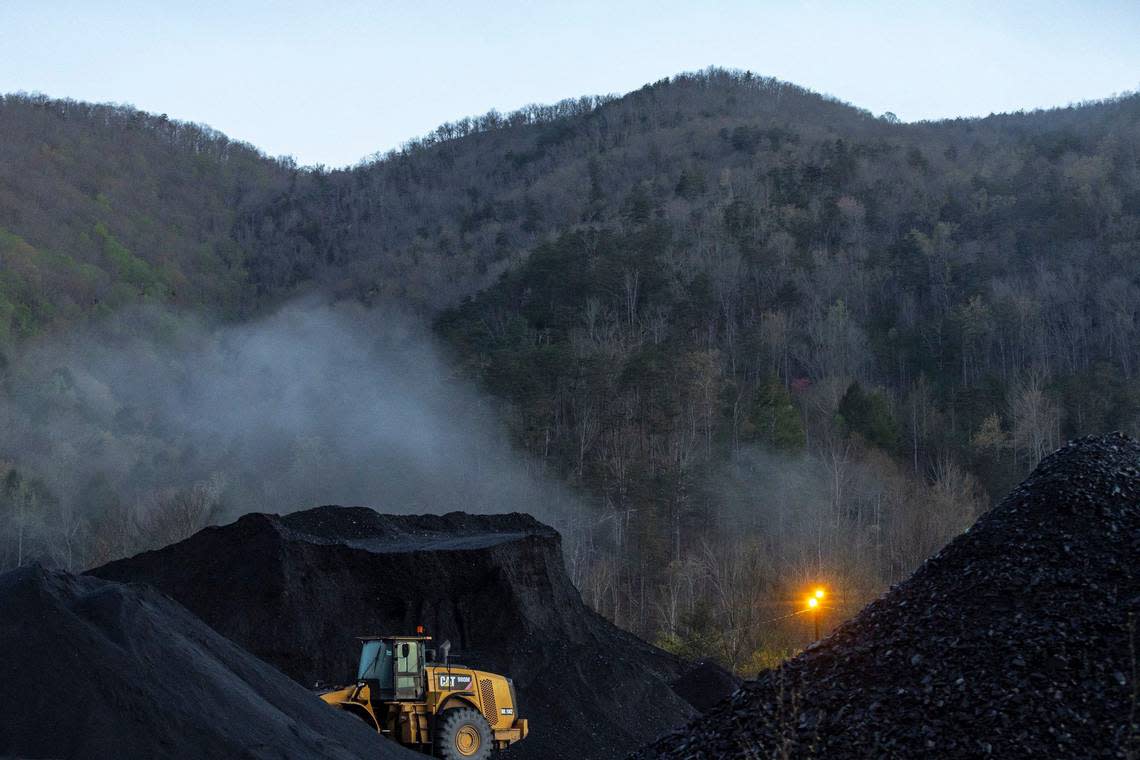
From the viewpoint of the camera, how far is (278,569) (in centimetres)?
2675

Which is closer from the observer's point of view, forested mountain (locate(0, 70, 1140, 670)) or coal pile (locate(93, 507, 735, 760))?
coal pile (locate(93, 507, 735, 760))

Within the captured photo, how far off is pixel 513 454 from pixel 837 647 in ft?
186

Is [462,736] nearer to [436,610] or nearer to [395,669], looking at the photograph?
[395,669]

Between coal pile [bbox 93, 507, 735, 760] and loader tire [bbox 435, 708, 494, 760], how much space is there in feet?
13.9

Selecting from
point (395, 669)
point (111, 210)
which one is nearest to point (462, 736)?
point (395, 669)

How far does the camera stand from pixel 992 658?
1199 cm

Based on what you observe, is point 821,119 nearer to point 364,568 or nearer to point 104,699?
point 364,568

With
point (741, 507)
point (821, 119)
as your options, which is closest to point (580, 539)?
point (741, 507)

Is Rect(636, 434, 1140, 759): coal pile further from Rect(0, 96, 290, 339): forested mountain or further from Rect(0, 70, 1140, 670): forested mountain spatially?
Rect(0, 96, 290, 339): forested mountain

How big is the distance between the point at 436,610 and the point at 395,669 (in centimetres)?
972

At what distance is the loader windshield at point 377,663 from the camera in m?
19.1

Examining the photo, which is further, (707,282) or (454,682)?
(707,282)

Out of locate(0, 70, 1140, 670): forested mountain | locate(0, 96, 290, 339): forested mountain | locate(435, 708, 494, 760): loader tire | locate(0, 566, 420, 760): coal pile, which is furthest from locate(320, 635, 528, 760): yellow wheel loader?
locate(0, 96, 290, 339): forested mountain

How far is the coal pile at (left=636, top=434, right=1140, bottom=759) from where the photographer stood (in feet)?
36.2
